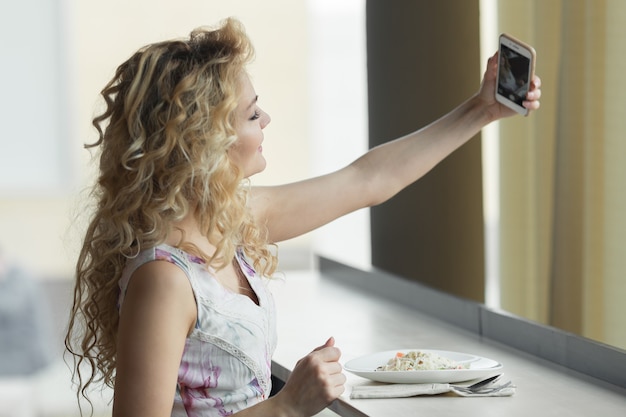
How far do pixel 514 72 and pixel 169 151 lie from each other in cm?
63

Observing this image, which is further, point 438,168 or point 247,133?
point 438,168

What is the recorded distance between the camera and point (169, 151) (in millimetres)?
1343

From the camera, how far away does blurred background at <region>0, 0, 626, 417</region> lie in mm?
2342

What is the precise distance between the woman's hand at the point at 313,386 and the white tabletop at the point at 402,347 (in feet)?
0.23

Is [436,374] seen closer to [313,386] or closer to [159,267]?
[313,386]

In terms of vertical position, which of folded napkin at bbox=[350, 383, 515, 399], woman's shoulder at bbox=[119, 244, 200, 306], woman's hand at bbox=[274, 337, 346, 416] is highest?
woman's shoulder at bbox=[119, 244, 200, 306]

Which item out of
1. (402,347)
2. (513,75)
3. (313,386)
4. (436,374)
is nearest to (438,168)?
(402,347)

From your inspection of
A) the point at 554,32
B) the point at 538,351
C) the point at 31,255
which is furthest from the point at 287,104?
the point at 538,351

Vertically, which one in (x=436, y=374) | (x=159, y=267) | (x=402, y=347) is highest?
(x=159, y=267)

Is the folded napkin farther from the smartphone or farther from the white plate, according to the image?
the smartphone

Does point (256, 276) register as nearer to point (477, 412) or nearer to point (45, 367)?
point (477, 412)

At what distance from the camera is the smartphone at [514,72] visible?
1.62 m

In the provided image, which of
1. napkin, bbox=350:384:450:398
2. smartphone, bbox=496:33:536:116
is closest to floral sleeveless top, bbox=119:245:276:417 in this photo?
napkin, bbox=350:384:450:398

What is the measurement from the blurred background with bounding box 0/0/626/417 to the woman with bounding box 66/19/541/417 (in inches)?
4.7
